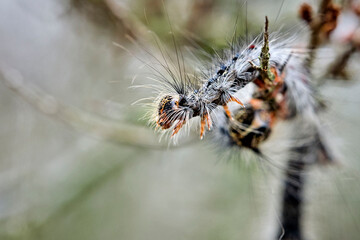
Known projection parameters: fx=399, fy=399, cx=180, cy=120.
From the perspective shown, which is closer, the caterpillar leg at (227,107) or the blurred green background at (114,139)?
the caterpillar leg at (227,107)

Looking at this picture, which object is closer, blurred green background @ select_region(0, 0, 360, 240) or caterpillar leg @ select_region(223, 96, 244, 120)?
caterpillar leg @ select_region(223, 96, 244, 120)

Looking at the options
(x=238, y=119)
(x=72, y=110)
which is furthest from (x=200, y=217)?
(x=238, y=119)

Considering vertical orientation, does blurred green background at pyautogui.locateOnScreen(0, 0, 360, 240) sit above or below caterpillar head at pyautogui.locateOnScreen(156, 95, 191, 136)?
above

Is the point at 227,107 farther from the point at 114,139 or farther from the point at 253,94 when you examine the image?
the point at 114,139

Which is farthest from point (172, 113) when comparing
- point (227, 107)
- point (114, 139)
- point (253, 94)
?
point (114, 139)

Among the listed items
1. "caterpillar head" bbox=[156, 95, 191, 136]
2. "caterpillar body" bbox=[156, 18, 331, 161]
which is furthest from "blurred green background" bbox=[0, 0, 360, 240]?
"caterpillar head" bbox=[156, 95, 191, 136]

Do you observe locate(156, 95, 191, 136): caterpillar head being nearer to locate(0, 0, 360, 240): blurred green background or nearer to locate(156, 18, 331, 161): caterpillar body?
locate(156, 18, 331, 161): caterpillar body

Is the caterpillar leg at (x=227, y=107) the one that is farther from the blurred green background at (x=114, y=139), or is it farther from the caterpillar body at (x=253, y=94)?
the blurred green background at (x=114, y=139)

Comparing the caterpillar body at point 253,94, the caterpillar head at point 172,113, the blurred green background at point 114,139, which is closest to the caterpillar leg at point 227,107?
the caterpillar body at point 253,94
